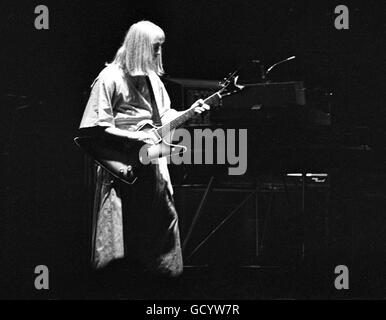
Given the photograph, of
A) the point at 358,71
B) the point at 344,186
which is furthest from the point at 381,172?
the point at 358,71

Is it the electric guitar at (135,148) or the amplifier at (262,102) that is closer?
the electric guitar at (135,148)

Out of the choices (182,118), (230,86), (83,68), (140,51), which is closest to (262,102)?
(230,86)

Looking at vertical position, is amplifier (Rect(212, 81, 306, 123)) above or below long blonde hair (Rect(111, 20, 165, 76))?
below

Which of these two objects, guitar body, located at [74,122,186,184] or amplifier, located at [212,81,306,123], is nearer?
guitar body, located at [74,122,186,184]

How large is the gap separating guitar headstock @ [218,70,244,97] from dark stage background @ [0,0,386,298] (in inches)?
3.1

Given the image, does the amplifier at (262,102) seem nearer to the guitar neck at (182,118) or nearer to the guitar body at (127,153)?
the guitar neck at (182,118)

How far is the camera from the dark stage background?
19.6 ft

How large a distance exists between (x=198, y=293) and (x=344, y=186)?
1.08 metres

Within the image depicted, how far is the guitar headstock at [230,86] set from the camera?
591 cm

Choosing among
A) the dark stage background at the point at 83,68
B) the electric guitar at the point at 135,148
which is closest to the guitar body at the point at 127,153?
the electric guitar at the point at 135,148

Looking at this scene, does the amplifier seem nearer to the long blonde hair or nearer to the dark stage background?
the dark stage background

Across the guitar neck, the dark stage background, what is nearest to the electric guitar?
the guitar neck

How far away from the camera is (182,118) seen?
5.86 metres

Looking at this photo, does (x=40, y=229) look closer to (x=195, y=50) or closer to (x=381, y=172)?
(x=195, y=50)
